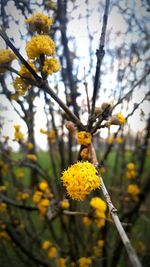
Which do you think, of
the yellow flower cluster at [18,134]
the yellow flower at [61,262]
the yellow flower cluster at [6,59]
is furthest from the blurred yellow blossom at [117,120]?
the yellow flower at [61,262]

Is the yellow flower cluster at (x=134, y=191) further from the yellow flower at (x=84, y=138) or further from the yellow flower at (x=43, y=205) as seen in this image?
the yellow flower at (x=84, y=138)

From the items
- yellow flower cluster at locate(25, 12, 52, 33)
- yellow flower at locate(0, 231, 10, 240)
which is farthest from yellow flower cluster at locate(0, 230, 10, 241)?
yellow flower cluster at locate(25, 12, 52, 33)

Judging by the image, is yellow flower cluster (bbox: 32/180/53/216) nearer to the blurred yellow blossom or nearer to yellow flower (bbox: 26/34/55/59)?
the blurred yellow blossom

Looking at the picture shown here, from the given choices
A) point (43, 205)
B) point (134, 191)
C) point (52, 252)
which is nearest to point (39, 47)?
point (43, 205)

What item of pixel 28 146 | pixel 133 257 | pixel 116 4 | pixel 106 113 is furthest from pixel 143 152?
pixel 133 257

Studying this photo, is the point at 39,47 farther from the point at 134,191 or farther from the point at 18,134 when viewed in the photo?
the point at 134,191

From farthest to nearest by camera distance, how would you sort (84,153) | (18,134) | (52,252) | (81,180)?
(52,252)
(18,134)
(84,153)
(81,180)
